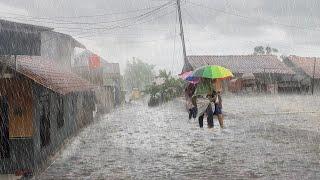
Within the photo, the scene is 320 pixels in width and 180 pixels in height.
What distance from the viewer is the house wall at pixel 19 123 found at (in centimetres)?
1192

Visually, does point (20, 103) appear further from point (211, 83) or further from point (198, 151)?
point (198, 151)

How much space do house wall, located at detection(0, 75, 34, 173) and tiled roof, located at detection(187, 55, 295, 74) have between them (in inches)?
1453

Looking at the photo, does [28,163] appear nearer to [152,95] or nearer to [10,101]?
[10,101]

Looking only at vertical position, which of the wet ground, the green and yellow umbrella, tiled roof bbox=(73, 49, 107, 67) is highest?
tiled roof bbox=(73, 49, 107, 67)

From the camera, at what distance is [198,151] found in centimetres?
1518

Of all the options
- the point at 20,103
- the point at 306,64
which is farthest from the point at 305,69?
the point at 20,103

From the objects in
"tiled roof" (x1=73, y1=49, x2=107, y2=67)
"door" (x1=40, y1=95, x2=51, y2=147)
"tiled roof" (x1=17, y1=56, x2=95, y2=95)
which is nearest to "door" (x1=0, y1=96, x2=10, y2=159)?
"tiled roof" (x1=17, y1=56, x2=95, y2=95)

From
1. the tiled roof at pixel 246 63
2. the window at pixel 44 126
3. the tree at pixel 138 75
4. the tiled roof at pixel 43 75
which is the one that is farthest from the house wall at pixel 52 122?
the tree at pixel 138 75

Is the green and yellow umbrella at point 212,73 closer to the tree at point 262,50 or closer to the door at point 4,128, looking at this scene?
the door at point 4,128

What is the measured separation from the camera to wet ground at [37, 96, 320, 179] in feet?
39.0

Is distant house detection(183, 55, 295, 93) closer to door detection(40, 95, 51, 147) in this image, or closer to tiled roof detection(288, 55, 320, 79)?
tiled roof detection(288, 55, 320, 79)

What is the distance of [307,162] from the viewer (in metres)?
12.6

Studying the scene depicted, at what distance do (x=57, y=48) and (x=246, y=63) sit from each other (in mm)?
27714

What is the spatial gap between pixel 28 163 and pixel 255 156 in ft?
22.8
